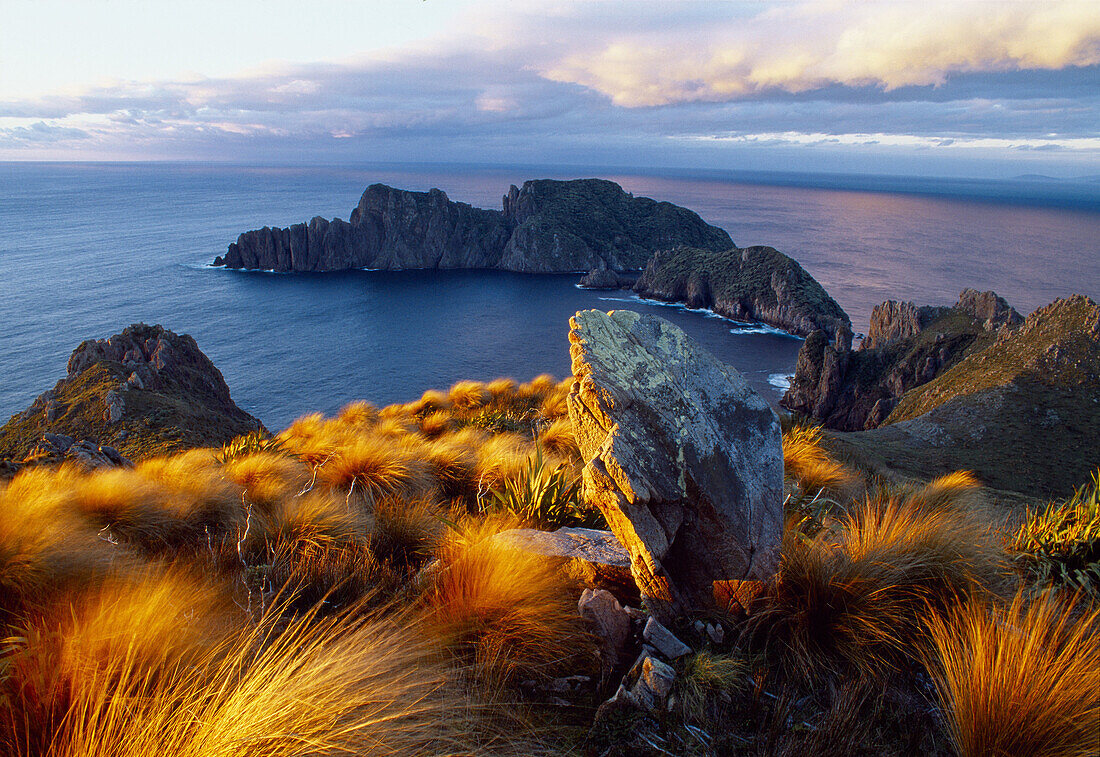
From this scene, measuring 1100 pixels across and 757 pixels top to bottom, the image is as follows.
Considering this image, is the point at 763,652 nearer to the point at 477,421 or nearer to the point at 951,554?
the point at 951,554

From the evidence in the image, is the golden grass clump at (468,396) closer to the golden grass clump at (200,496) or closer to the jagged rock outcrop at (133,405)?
the golden grass clump at (200,496)

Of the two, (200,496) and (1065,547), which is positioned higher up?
(1065,547)

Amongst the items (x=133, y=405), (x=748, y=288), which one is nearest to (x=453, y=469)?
(x=133, y=405)

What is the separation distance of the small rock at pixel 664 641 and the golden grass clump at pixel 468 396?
1387 centimetres

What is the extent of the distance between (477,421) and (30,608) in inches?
423

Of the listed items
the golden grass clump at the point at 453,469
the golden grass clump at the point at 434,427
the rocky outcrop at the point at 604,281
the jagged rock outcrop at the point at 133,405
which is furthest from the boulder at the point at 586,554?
the rocky outcrop at the point at 604,281

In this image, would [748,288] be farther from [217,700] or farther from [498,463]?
[217,700]

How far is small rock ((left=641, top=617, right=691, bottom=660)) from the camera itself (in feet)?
12.0

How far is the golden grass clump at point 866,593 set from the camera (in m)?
3.78

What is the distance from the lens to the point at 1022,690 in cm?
282

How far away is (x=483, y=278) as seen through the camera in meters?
139

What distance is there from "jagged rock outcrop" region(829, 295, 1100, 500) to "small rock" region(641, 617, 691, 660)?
26.5 m

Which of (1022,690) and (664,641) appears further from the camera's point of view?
(664,641)

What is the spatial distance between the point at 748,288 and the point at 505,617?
11246 cm
